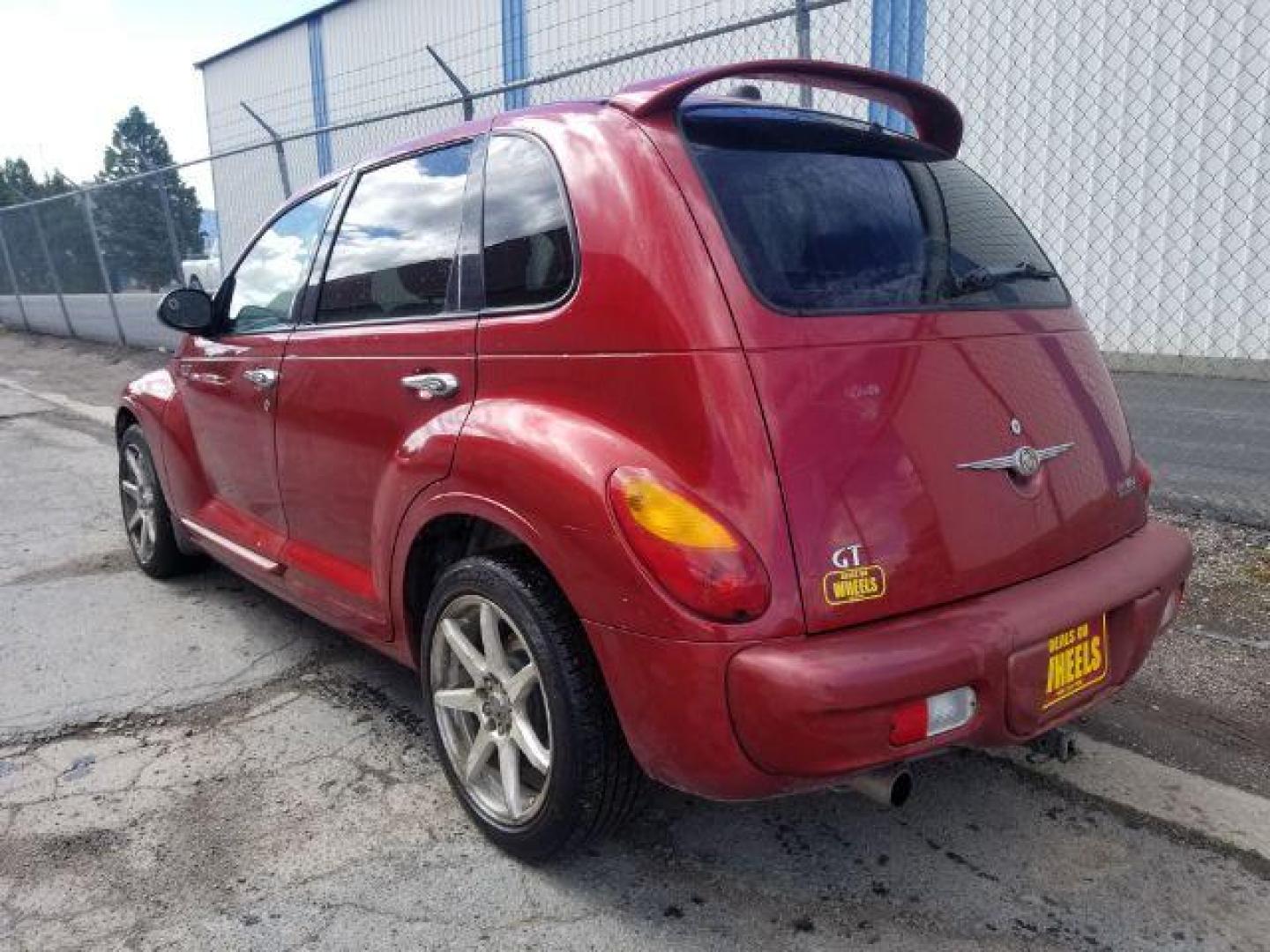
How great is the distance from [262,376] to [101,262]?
45.2ft

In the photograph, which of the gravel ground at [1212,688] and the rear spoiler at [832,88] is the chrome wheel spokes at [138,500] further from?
the gravel ground at [1212,688]

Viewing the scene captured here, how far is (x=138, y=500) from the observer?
468cm

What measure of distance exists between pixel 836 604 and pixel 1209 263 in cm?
787

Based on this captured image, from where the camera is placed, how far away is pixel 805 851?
2477mm

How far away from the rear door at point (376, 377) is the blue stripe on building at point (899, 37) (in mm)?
7138

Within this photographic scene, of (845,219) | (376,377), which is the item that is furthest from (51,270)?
(845,219)

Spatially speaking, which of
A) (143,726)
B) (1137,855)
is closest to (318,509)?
(143,726)

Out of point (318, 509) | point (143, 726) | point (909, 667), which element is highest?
point (909, 667)

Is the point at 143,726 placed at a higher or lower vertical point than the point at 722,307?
lower

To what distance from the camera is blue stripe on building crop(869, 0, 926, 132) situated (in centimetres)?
895

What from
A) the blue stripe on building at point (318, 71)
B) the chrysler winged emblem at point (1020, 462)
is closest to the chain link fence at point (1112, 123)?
the chrysler winged emblem at point (1020, 462)

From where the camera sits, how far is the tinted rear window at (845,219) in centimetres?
215

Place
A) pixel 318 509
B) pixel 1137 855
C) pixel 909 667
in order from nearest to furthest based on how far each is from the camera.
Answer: pixel 909 667
pixel 1137 855
pixel 318 509

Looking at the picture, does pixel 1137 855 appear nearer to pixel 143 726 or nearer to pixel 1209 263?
pixel 143 726
